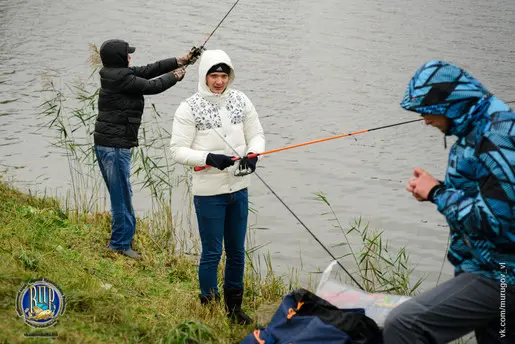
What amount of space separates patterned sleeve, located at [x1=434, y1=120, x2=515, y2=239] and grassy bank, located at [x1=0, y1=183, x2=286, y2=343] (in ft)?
A: 5.56

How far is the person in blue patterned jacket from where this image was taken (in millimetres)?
2748

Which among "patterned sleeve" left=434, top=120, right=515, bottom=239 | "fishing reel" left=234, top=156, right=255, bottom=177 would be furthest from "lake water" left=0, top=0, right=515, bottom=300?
"patterned sleeve" left=434, top=120, right=515, bottom=239

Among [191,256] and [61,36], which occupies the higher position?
[61,36]

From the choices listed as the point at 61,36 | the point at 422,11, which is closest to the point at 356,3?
the point at 422,11

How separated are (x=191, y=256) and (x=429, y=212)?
3469 mm

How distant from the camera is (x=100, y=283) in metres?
4.80

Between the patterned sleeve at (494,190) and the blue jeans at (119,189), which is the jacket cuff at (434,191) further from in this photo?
the blue jeans at (119,189)

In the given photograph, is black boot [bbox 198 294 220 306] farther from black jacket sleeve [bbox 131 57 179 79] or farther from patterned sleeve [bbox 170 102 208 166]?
black jacket sleeve [bbox 131 57 179 79]

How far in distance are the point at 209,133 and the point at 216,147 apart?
103 mm

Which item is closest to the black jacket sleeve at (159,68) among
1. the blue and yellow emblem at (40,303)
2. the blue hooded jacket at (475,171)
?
the blue and yellow emblem at (40,303)

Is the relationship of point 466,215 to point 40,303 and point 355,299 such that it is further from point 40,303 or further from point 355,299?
point 40,303

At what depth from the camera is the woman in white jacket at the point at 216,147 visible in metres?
4.34

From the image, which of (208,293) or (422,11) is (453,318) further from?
(422,11)

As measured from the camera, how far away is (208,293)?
4652 mm
